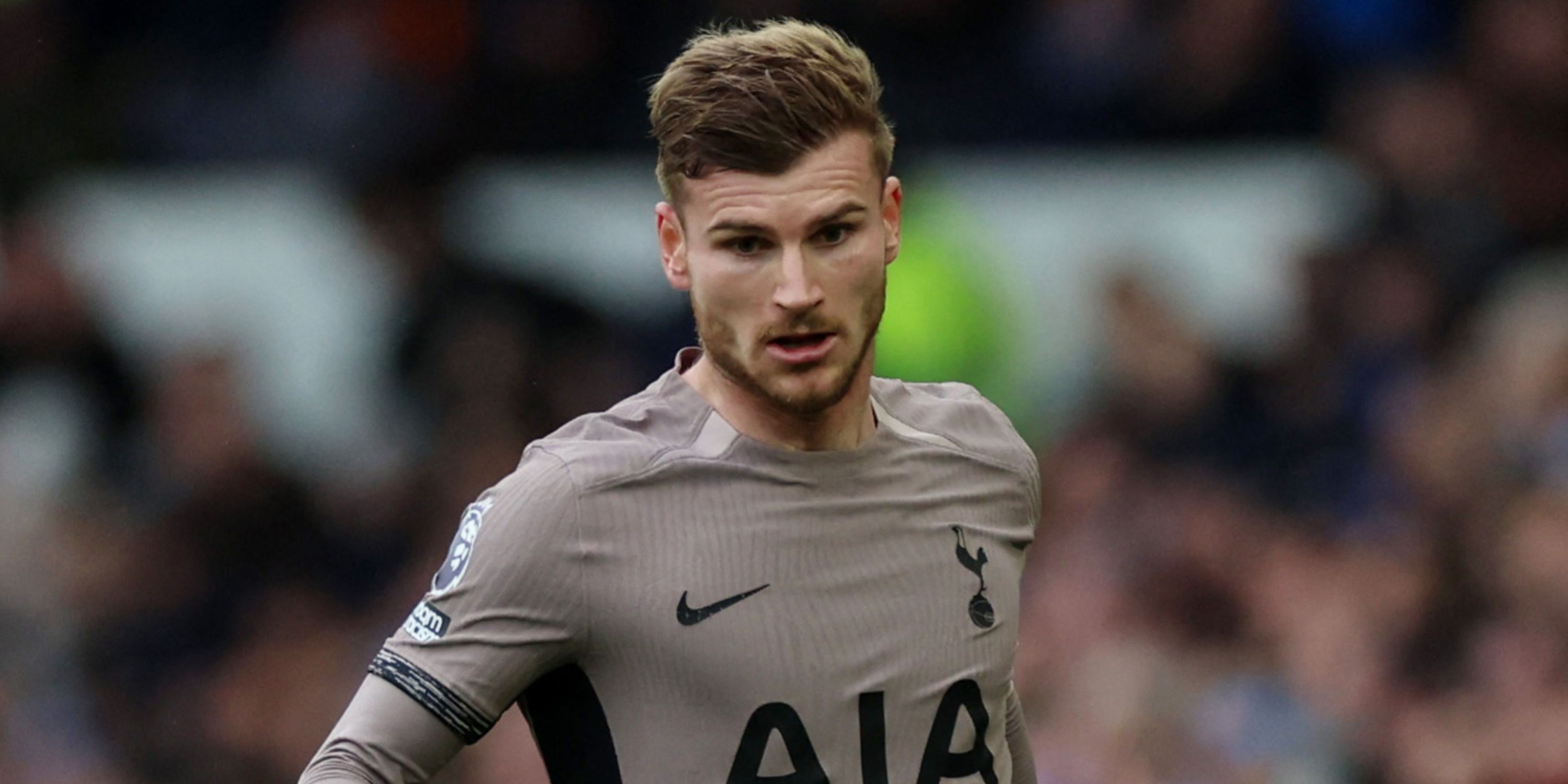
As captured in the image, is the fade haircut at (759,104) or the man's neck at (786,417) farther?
the man's neck at (786,417)

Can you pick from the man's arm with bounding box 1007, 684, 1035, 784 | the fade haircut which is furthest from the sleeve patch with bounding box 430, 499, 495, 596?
the man's arm with bounding box 1007, 684, 1035, 784

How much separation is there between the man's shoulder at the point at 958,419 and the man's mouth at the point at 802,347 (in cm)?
34

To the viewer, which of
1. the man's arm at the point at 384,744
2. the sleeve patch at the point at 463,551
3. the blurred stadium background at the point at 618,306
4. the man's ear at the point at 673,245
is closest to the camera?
the man's arm at the point at 384,744

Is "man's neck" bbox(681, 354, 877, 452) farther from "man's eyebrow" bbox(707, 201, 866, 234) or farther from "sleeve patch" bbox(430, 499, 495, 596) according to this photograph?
"sleeve patch" bbox(430, 499, 495, 596)

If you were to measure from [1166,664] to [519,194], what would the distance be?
3257 mm

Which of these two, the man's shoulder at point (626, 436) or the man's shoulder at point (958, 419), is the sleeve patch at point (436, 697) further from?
the man's shoulder at point (958, 419)

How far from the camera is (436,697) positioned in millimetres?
3145

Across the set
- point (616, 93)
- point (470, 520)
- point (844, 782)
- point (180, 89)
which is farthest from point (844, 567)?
point (180, 89)

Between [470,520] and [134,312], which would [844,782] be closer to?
[470,520]

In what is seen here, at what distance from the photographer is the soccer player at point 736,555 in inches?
125

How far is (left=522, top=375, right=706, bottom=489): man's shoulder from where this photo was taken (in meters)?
3.26

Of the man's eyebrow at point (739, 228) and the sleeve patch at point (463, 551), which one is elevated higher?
the man's eyebrow at point (739, 228)

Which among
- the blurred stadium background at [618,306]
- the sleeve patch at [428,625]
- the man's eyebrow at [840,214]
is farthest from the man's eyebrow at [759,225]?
the blurred stadium background at [618,306]

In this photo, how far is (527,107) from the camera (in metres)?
8.81
